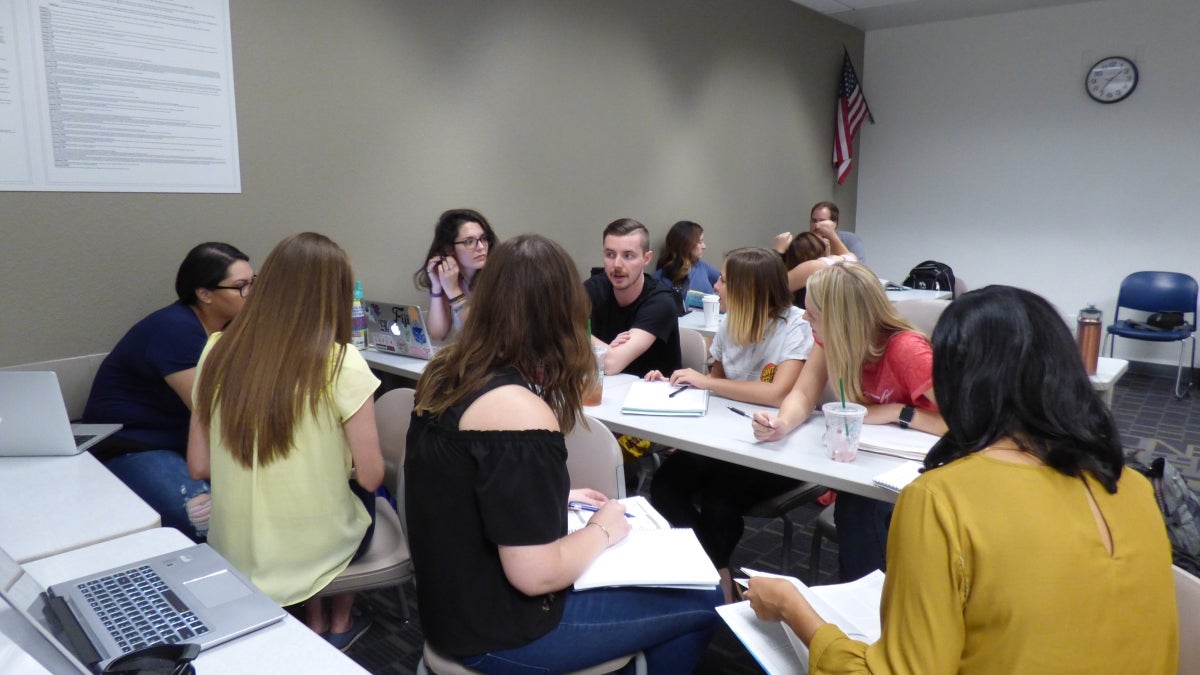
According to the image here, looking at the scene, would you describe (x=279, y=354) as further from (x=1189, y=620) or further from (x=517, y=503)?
(x=1189, y=620)

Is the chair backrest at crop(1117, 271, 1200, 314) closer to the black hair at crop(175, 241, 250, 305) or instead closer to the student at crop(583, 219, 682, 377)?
the student at crop(583, 219, 682, 377)

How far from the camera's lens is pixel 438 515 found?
4.36ft

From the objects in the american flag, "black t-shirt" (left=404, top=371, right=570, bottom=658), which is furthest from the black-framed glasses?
the american flag

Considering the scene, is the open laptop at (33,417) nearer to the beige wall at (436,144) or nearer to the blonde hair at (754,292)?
the beige wall at (436,144)

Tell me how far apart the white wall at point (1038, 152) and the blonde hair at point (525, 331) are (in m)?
6.31

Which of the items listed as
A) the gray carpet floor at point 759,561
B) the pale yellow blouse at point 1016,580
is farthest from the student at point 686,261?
the pale yellow blouse at point 1016,580

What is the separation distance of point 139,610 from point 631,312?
2.15m

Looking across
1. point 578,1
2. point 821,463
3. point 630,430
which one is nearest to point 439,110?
point 578,1

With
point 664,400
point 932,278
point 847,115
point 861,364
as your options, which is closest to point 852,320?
point 861,364

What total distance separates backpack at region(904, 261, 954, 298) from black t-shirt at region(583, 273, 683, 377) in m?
3.89

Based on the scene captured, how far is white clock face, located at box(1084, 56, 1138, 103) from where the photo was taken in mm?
5891

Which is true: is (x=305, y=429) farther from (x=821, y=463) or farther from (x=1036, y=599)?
(x=1036, y=599)

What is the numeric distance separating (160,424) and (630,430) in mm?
1524

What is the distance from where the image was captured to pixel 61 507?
1620 mm
